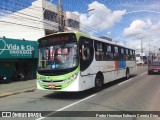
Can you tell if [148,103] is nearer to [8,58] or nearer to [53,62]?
[53,62]

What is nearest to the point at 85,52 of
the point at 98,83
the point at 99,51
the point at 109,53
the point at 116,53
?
the point at 99,51

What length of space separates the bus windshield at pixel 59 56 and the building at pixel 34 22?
99.8 ft

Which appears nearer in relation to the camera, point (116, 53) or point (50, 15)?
point (116, 53)

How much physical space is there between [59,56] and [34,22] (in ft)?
118

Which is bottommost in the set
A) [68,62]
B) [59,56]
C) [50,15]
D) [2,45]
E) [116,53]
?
[68,62]

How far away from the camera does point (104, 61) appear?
607 inches

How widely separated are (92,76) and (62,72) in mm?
2252

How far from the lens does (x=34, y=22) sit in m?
46.4

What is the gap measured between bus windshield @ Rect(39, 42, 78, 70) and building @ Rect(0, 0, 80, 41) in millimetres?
30410

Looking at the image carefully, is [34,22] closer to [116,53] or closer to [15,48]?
[15,48]

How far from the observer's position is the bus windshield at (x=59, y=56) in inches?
464

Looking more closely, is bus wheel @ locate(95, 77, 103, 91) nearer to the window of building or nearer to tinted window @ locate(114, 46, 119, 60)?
tinted window @ locate(114, 46, 119, 60)

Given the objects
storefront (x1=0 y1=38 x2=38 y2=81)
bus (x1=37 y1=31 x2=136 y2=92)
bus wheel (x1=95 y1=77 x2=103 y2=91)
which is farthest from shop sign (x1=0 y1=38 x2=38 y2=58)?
bus (x1=37 y1=31 x2=136 y2=92)

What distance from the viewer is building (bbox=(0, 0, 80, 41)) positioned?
4456cm
